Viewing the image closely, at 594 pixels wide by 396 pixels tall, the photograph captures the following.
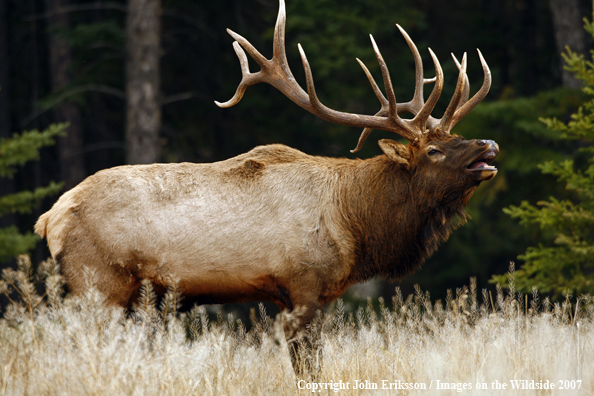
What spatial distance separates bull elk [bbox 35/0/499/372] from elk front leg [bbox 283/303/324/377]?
0.02 metres

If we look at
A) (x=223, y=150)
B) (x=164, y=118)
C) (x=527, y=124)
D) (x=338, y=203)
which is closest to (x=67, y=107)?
(x=164, y=118)

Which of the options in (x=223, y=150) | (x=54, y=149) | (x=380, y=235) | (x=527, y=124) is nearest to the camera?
(x=380, y=235)

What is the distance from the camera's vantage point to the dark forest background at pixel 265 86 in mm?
11328

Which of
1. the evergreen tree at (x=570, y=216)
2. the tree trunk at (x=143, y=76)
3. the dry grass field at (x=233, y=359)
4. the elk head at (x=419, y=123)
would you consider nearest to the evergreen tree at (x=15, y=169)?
the tree trunk at (x=143, y=76)

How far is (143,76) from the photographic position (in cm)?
1133

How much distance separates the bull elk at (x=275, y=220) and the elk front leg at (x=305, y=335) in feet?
0.05

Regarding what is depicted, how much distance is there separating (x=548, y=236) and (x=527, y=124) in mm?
1985

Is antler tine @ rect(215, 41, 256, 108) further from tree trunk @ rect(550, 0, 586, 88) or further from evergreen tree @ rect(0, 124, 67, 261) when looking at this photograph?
tree trunk @ rect(550, 0, 586, 88)

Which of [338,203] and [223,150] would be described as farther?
[223,150]

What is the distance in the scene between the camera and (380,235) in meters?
5.08

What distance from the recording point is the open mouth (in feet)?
15.8

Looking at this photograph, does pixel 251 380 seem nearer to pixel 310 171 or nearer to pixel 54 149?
pixel 310 171

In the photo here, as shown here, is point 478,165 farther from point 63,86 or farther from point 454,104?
point 63,86

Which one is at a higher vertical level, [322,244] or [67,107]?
[67,107]
